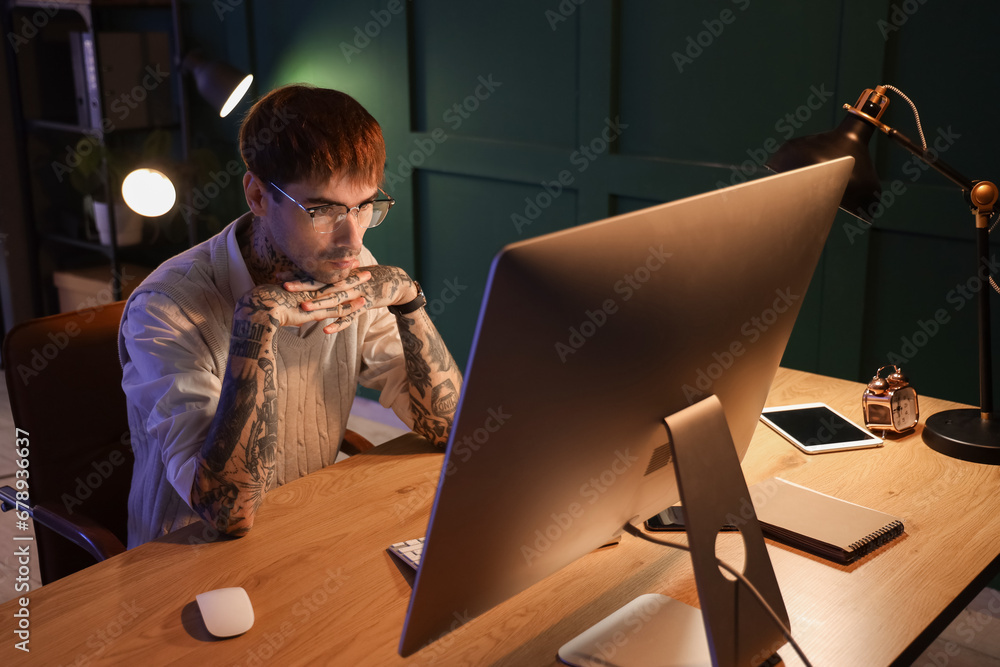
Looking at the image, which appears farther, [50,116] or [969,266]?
[50,116]

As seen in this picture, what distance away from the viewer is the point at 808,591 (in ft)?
3.70

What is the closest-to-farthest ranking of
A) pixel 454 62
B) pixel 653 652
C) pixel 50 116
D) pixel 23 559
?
pixel 653 652
pixel 23 559
pixel 454 62
pixel 50 116

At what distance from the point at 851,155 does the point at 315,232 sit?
0.87m

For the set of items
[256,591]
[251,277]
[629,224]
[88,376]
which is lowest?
[256,591]

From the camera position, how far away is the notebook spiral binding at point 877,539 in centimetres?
120

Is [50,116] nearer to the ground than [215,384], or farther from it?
farther from it

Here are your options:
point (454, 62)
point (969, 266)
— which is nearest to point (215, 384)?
point (969, 266)

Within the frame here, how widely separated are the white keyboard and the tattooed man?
0.73ft

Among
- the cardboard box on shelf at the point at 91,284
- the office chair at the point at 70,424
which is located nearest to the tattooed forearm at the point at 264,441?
the office chair at the point at 70,424

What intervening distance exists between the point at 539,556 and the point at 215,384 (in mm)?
751

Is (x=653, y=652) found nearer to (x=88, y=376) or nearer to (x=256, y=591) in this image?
(x=256, y=591)

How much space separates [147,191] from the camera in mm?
2820

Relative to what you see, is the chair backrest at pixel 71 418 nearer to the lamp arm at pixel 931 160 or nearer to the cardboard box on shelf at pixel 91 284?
the lamp arm at pixel 931 160

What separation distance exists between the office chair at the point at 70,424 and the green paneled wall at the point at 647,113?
1720mm
